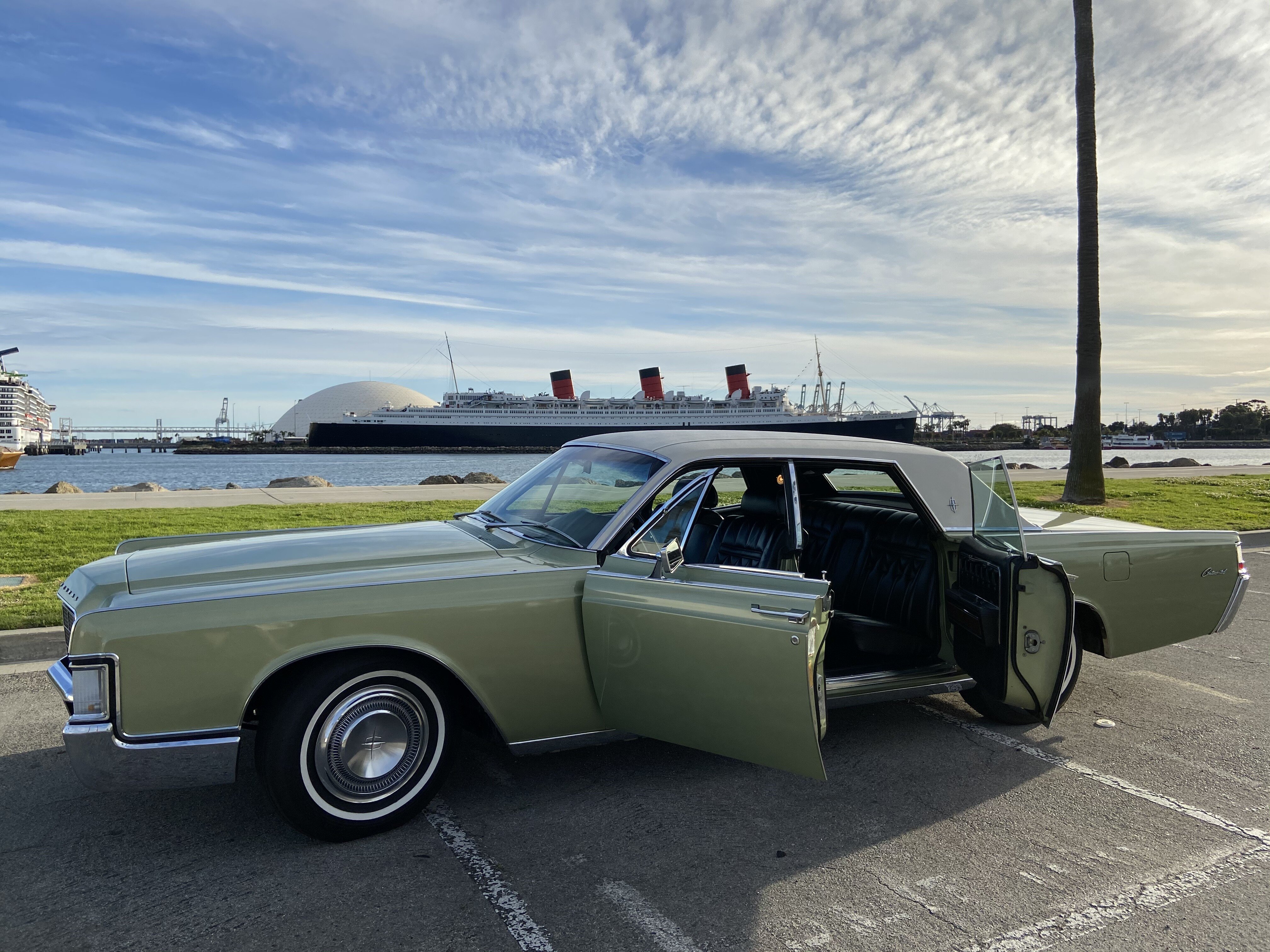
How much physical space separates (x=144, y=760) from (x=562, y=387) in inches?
2976

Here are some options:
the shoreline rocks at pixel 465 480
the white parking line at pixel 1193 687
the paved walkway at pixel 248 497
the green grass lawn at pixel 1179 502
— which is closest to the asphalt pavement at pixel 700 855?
the white parking line at pixel 1193 687

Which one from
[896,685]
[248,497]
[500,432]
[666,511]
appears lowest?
[896,685]

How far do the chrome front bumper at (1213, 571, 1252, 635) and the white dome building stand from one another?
106711 millimetres

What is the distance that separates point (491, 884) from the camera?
2.77 meters

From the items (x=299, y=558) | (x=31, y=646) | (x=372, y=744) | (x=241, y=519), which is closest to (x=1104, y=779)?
(x=372, y=744)

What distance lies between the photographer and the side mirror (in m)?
3.31

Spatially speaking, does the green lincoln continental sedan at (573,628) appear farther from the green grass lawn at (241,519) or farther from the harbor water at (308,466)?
the harbor water at (308,466)

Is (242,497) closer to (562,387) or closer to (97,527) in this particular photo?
(97,527)

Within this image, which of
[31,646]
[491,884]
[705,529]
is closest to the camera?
[491,884]

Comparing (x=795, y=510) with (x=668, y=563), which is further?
(x=795, y=510)

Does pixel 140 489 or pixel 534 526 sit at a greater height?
pixel 534 526

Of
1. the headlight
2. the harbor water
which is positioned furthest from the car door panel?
the harbor water

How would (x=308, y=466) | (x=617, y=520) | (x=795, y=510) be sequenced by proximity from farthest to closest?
(x=308, y=466), (x=795, y=510), (x=617, y=520)

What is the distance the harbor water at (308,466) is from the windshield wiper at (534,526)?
14426 millimetres
